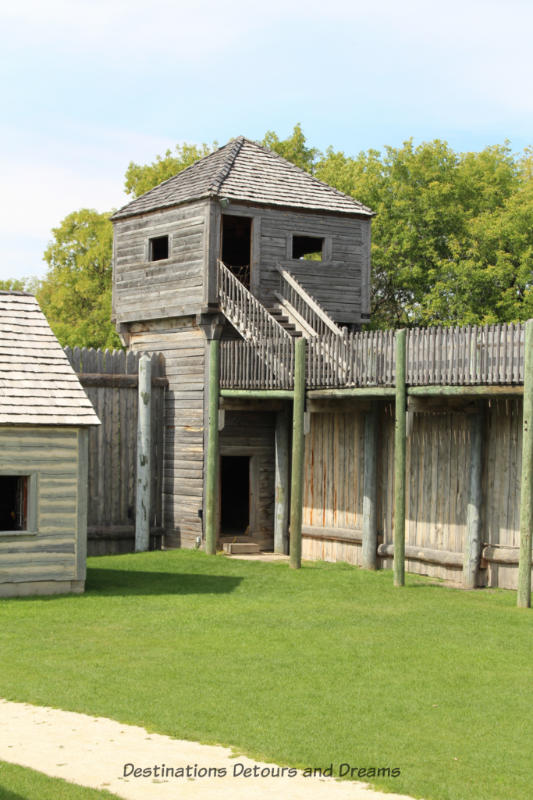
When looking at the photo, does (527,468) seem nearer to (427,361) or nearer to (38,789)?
(427,361)

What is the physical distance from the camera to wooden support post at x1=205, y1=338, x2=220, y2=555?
23484mm

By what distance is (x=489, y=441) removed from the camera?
19.5 meters

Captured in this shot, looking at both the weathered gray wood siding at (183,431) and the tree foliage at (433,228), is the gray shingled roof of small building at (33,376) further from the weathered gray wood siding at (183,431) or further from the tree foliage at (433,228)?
the tree foliage at (433,228)

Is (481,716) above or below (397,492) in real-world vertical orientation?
below

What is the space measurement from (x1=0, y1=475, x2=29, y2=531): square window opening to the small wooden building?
34mm

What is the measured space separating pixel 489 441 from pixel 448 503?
1.54 meters

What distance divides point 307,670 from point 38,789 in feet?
15.6

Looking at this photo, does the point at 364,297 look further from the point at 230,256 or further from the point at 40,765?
the point at 40,765

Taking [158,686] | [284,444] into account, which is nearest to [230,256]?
[284,444]

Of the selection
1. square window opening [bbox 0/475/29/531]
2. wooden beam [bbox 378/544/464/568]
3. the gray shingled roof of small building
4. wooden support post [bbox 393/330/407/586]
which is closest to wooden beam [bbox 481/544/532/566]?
wooden beam [bbox 378/544/464/568]

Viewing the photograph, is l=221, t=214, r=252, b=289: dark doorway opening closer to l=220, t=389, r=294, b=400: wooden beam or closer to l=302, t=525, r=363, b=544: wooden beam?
l=220, t=389, r=294, b=400: wooden beam

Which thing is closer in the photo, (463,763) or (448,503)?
(463,763)

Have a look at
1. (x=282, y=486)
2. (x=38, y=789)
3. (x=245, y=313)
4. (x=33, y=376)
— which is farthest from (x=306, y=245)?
(x=38, y=789)

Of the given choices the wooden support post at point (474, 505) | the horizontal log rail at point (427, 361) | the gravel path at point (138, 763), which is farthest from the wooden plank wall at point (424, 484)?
the gravel path at point (138, 763)
